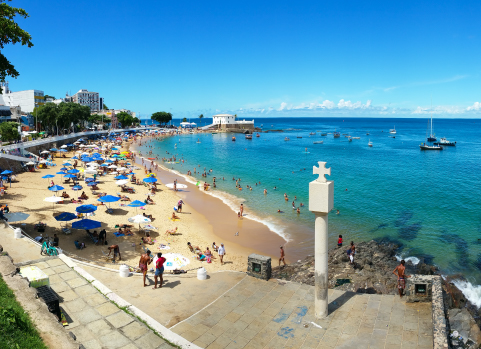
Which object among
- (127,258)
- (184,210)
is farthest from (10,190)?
(127,258)

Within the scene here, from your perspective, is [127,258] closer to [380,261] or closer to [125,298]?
[125,298]

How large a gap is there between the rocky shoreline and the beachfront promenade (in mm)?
3480

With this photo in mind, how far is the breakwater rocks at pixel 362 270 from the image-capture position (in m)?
14.0

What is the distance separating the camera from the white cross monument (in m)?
8.32

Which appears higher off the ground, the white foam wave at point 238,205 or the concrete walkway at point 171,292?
the concrete walkway at point 171,292

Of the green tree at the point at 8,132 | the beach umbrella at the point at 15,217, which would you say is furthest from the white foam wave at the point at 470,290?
the green tree at the point at 8,132

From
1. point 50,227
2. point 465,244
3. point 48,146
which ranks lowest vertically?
point 465,244

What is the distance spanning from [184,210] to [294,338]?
20960mm

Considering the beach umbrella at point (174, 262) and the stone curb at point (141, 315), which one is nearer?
the stone curb at point (141, 315)

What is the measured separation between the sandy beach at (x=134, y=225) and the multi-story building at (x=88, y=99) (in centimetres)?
17071

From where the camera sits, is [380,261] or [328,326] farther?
[380,261]

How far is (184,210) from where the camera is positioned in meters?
27.9

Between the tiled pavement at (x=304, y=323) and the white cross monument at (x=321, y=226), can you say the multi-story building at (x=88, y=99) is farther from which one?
the white cross monument at (x=321, y=226)

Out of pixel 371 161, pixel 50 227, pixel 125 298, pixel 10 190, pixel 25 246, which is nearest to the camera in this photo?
pixel 125 298
